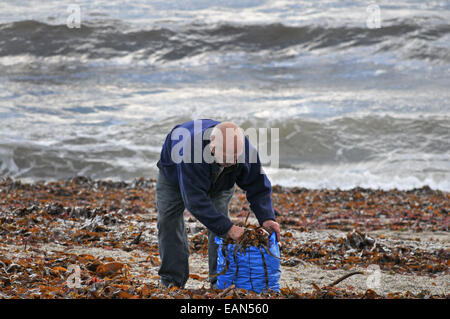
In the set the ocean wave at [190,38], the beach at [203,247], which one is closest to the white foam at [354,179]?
the beach at [203,247]

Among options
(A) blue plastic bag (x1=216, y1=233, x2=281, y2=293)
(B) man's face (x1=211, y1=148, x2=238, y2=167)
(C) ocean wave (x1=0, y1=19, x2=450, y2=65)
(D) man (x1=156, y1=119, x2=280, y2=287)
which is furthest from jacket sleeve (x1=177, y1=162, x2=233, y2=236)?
(C) ocean wave (x1=0, y1=19, x2=450, y2=65)

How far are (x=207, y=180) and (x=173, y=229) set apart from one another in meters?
0.80

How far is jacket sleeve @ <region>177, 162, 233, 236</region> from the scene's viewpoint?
3.88 metres

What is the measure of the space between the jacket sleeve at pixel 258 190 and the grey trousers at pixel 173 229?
→ 8.8 inches

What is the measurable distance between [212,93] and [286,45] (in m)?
7.14

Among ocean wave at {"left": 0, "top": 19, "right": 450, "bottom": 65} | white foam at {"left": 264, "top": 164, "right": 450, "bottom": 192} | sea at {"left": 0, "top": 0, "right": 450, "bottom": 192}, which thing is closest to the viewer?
white foam at {"left": 264, "top": 164, "right": 450, "bottom": 192}

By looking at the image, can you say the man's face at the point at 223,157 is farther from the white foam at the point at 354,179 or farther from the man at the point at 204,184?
the white foam at the point at 354,179

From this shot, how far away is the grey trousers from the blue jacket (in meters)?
0.11

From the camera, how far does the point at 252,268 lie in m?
4.26

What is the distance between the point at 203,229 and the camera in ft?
23.6

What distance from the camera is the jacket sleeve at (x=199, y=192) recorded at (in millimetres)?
3875

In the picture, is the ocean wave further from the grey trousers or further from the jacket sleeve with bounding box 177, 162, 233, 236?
the jacket sleeve with bounding box 177, 162, 233, 236

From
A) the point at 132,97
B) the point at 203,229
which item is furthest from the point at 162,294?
the point at 132,97
